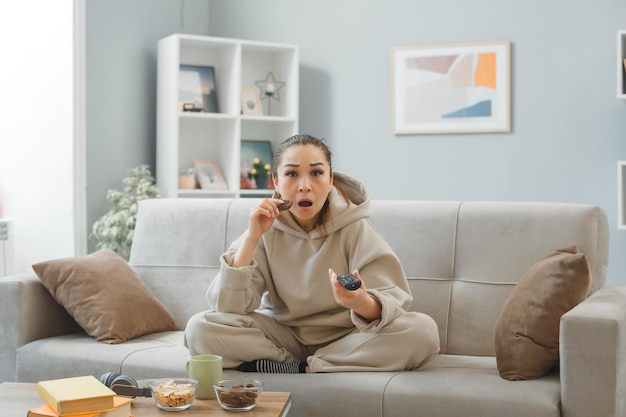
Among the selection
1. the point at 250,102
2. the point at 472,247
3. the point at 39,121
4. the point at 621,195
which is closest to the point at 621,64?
the point at 621,195

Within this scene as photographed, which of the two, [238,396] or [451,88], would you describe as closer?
[238,396]

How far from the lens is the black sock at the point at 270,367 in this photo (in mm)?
2346

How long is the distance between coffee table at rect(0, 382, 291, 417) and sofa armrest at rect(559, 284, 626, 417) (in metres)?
0.68

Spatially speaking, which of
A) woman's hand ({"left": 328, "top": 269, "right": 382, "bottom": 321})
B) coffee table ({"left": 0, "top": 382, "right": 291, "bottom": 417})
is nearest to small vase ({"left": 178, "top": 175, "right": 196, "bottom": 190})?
woman's hand ({"left": 328, "top": 269, "right": 382, "bottom": 321})

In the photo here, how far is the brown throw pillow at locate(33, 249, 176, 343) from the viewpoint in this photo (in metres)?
2.71

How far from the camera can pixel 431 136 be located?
4750mm

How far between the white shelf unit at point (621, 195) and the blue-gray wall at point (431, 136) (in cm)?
24

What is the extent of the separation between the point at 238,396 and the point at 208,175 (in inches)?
120

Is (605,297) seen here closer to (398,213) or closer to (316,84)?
(398,213)

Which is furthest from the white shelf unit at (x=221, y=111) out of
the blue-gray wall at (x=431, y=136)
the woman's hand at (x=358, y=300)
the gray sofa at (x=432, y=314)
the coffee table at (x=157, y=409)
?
the coffee table at (x=157, y=409)

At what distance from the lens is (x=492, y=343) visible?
2541mm

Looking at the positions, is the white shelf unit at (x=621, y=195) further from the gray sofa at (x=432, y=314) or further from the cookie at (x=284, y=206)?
the cookie at (x=284, y=206)

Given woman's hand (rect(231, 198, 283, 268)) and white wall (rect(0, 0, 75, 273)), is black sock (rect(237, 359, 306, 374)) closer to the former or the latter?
woman's hand (rect(231, 198, 283, 268))

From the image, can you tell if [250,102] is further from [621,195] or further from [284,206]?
[284,206]
